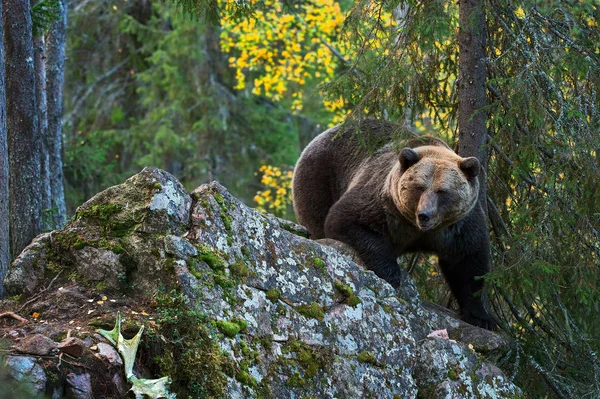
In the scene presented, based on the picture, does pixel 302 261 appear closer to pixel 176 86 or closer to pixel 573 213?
pixel 573 213

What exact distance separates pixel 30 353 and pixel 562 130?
16.9 feet

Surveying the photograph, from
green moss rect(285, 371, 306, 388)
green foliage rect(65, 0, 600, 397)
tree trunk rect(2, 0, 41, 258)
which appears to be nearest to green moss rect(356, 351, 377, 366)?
green foliage rect(65, 0, 600, 397)

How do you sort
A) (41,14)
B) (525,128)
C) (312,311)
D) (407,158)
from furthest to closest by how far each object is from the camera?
1. (525,128)
2. (407,158)
3. (41,14)
4. (312,311)

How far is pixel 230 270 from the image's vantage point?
16.7 ft

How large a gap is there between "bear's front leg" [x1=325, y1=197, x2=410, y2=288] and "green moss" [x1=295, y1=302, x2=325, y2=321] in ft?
5.16

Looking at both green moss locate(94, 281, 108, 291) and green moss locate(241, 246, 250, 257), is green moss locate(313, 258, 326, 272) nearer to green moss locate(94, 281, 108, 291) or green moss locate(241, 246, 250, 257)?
green moss locate(241, 246, 250, 257)

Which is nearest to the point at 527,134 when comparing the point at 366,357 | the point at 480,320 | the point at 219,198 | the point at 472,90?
the point at 472,90

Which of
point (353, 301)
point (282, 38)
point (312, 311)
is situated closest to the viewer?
point (312, 311)

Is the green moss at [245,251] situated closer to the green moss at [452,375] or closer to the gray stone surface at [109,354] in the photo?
the gray stone surface at [109,354]

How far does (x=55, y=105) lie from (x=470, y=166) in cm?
492

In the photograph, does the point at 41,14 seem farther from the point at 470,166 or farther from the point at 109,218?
the point at 470,166

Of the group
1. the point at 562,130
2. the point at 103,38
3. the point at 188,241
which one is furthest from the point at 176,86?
the point at 188,241

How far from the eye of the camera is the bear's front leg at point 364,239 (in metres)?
7.06

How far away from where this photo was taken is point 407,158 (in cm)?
715
